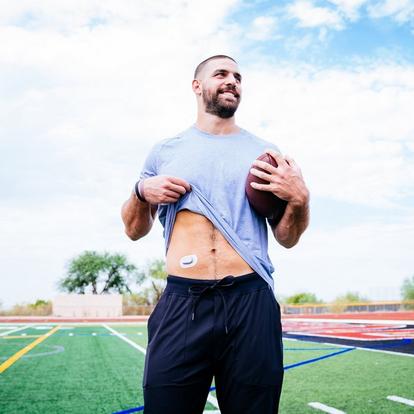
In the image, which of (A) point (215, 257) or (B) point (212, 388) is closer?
(A) point (215, 257)

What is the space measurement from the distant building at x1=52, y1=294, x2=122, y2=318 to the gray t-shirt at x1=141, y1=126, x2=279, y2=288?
3759 cm

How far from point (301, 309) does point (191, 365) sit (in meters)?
38.5

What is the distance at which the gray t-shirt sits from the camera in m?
2.04

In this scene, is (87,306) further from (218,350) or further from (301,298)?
(218,350)

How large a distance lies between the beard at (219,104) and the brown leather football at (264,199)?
0.90 ft

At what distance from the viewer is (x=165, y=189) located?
1.99m

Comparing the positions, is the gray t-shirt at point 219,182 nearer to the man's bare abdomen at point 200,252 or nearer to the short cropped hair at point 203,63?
the man's bare abdomen at point 200,252

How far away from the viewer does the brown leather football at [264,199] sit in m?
2.06

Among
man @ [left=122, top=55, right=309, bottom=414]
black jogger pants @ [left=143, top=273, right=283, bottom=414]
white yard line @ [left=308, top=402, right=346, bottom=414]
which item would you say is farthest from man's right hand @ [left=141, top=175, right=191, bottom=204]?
white yard line @ [left=308, top=402, right=346, bottom=414]

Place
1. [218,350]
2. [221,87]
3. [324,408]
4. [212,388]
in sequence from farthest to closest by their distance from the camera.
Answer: [212,388] < [324,408] < [221,87] < [218,350]

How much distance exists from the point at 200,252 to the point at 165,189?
0.29m

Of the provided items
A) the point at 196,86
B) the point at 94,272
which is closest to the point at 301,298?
the point at 94,272

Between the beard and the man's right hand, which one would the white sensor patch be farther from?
the beard

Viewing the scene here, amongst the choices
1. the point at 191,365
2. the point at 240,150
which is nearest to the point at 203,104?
the point at 240,150
